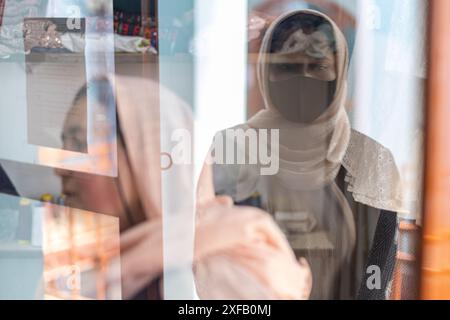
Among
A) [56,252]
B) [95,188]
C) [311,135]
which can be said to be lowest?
[56,252]

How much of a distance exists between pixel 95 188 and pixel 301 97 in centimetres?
41

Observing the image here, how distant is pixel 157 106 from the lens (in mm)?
1011

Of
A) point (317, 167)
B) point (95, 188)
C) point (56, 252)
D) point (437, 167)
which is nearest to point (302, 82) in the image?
point (317, 167)

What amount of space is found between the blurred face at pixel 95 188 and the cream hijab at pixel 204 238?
18 millimetres

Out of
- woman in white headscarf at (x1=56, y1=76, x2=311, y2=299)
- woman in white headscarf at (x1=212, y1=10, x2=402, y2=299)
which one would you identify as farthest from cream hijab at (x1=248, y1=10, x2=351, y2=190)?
woman in white headscarf at (x1=56, y1=76, x2=311, y2=299)

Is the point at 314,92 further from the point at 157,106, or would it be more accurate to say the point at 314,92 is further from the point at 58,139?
the point at 58,139

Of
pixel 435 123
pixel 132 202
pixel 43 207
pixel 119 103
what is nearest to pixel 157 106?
pixel 119 103

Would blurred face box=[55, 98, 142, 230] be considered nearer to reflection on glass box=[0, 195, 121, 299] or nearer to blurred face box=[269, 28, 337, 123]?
reflection on glass box=[0, 195, 121, 299]

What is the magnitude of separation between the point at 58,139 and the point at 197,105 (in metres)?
0.27

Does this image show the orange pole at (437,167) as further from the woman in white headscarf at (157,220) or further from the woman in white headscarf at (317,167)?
the woman in white headscarf at (157,220)

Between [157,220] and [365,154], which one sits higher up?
[365,154]

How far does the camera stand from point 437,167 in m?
0.98

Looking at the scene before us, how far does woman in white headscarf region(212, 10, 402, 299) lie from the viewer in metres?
0.99

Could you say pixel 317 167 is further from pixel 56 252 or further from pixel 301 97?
pixel 56 252
